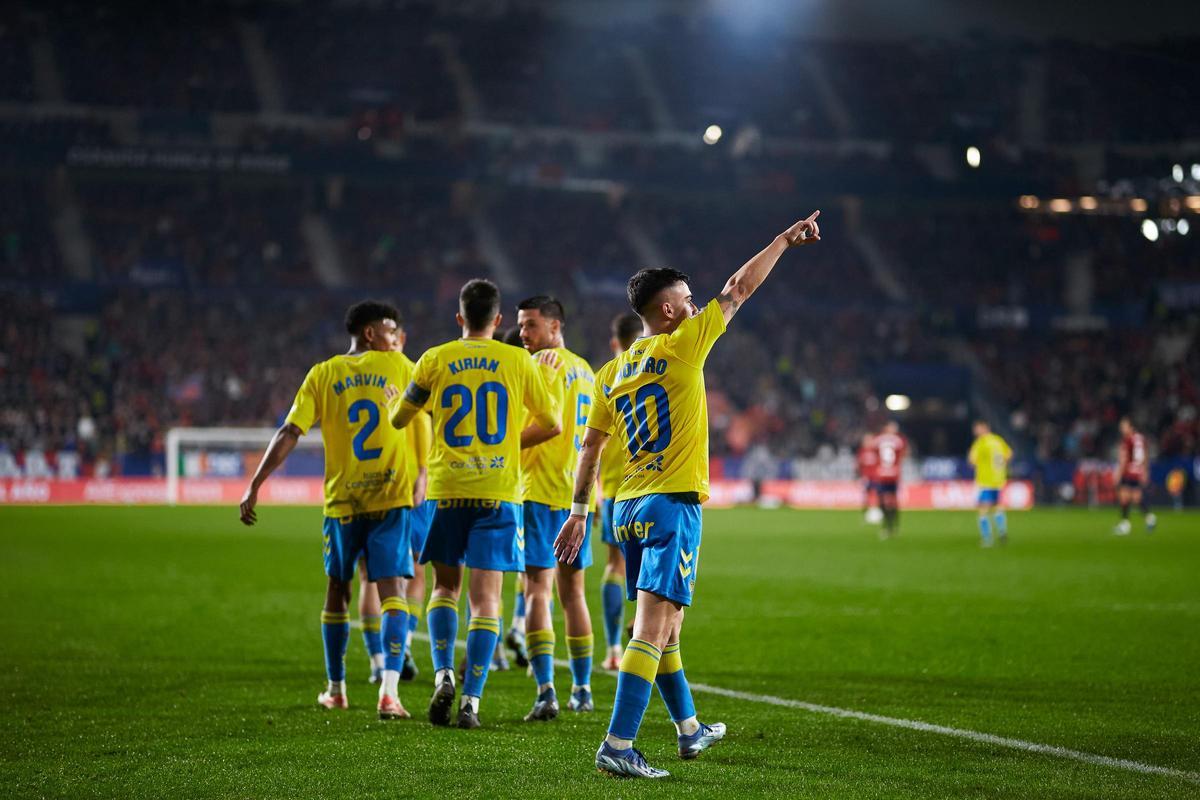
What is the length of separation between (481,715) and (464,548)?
1045mm

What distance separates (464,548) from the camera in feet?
24.6

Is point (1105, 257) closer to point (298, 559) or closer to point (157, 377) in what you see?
point (157, 377)

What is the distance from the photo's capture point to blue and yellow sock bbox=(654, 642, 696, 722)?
6402 mm

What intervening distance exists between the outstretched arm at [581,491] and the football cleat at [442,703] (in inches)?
52.3

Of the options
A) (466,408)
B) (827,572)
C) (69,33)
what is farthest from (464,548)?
(69,33)

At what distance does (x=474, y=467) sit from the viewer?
749cm

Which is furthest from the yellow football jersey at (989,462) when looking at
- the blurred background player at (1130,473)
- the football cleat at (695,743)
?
the football cleat at (695,743)

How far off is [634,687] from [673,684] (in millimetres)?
473

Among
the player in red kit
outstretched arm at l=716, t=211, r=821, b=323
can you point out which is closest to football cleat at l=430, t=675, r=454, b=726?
outstretched arm at l=716, t=211, r=821, b=323

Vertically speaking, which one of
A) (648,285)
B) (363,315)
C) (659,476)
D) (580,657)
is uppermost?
(363,315)

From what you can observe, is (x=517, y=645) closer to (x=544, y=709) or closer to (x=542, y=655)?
(x=542, y=655)

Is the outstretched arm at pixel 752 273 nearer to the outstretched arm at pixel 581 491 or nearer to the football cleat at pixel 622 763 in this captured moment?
the outstretched arm at pixel 581 491

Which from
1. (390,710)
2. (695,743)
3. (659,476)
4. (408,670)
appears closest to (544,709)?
(390,710)

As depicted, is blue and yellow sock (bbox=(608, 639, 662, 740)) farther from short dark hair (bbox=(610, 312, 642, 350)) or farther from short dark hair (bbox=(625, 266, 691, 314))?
Answer: short dark hair (bbox=(610, 312, 642, 350))
